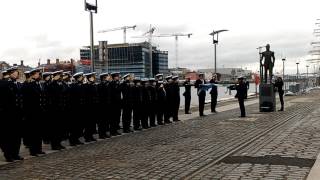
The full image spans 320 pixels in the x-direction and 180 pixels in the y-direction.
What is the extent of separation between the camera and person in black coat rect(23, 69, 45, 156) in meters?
11.8

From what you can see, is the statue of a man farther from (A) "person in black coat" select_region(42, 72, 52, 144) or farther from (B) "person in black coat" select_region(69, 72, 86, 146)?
(A) "person in black coat" select_region(42, 72, 52, 144)

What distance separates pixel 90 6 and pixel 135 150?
28.5 feet

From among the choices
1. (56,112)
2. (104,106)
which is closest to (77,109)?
(56,112)

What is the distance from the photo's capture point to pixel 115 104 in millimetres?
15664

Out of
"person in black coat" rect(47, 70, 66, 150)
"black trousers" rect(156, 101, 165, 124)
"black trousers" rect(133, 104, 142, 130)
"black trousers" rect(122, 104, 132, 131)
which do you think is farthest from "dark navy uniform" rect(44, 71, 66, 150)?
"black trousers" rect(156, 101, 165, 124)

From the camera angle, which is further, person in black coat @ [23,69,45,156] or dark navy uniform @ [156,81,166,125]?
dark navy uniform @ [156,81,166,125]

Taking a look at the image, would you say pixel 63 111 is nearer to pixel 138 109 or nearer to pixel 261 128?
pixel 138 109

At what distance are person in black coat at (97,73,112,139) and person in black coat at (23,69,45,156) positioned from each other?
113 inches

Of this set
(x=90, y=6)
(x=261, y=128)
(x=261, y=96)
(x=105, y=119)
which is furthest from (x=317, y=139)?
(x=261, y=96)

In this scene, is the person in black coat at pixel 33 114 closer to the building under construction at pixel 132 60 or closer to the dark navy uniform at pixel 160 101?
the dark navy uniform at pixel 160 101

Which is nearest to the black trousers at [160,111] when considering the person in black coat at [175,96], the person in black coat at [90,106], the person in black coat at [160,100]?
the person in black coat at [160,100]

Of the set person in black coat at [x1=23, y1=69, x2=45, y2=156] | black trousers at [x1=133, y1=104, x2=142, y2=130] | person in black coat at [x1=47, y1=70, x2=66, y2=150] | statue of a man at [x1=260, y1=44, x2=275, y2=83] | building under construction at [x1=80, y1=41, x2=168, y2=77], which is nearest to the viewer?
person in black coat at [x1=23, y1=69, x2=45, y2=156]

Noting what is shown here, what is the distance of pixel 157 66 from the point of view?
6372 centimetres

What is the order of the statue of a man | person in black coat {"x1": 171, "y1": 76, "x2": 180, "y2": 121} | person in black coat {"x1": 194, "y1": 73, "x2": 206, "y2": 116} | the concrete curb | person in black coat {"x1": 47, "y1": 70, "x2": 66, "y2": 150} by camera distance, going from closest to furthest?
the concrete curb, person in black coat {"x1": 47, "y1": 70, "x2": 66, "y2": 150}, person in black coat {"x1": 171, "y1": 76, "x2": 180, "y2": 121}, person in black coat {"x1": 194, "y1": 73, "x2": 206, "y2": 116}, the statue of a man
